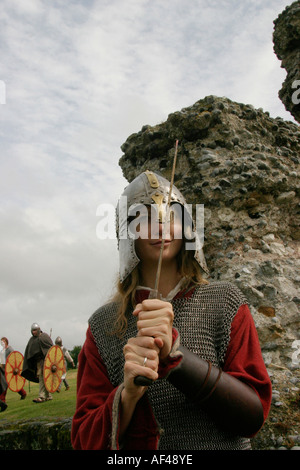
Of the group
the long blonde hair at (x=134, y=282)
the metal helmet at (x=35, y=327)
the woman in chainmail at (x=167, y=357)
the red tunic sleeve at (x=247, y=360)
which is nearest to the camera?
the woman in chainmail at (x=167, y=357)

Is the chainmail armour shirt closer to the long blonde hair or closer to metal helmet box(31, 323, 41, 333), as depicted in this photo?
the long blonde hair

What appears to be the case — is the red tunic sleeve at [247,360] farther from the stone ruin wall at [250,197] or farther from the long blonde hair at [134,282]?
the stone ruin wall at [250,197]

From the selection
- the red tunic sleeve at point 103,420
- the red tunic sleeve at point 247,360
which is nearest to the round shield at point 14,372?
the red tunic sleeve at point 103,420

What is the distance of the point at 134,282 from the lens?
6.65 feet

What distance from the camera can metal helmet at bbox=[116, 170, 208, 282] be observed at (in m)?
2.02

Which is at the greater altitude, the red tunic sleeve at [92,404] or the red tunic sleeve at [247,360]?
the red tunic sleeve at [247,360]

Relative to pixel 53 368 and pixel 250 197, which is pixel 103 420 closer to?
pixel 250 197

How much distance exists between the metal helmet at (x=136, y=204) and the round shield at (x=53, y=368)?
630 cm

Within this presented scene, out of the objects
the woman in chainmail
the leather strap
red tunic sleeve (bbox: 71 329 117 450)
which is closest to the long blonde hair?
the woman in chainmail

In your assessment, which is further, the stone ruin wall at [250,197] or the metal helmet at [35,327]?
the metal helmet at [35,327]

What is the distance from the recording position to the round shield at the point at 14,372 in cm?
888

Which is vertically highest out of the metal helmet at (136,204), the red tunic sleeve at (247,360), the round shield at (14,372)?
the metal helmet at (136,204)

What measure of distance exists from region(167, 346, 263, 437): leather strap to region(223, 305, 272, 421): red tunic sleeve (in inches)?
2.4
